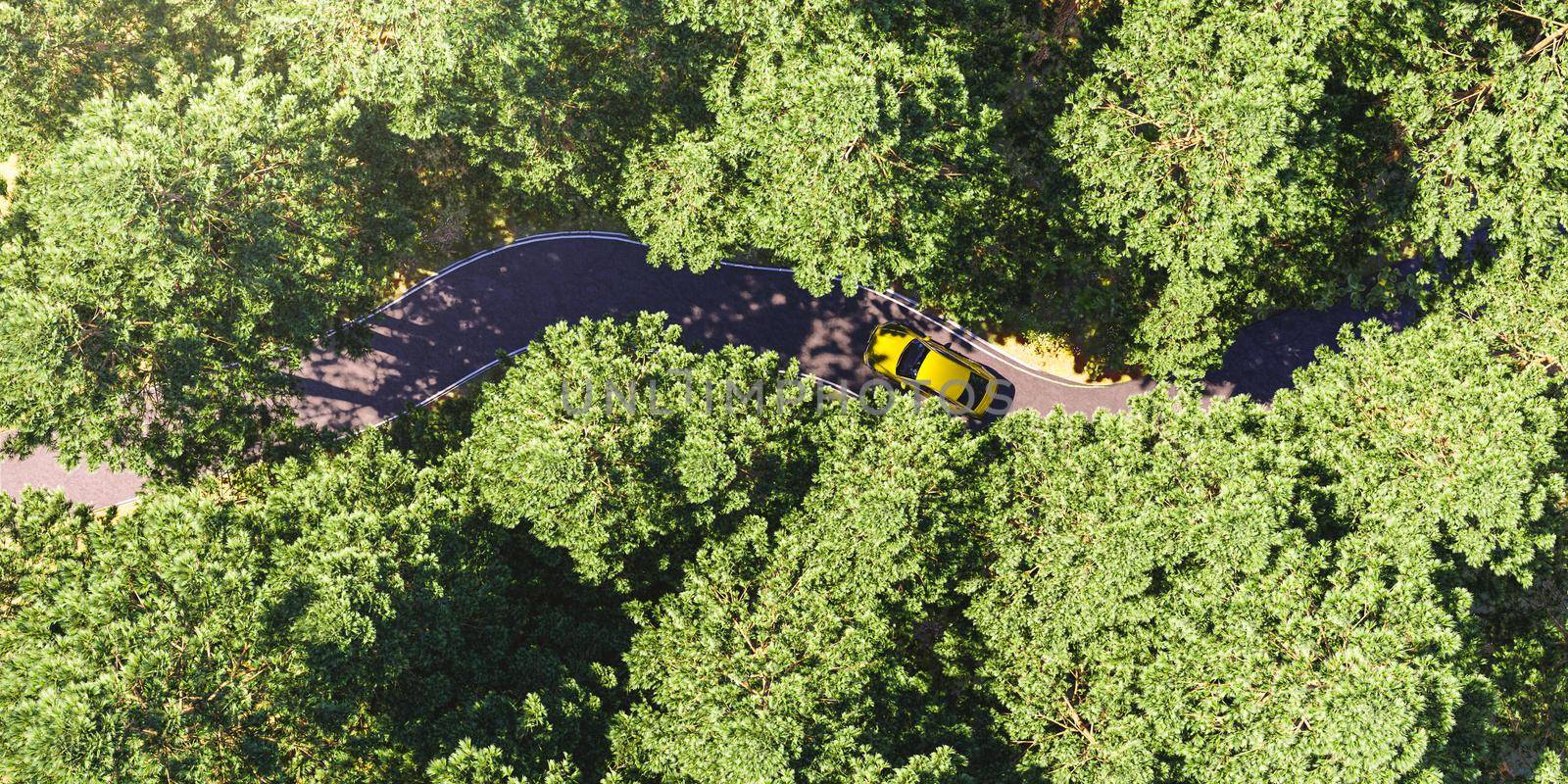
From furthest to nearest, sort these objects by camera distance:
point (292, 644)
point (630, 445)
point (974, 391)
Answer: point (974, 391), point (630, 445), point (292, 644)

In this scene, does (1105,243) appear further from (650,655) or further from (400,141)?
(400,141)

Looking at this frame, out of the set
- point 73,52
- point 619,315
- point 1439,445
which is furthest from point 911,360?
point 73,52

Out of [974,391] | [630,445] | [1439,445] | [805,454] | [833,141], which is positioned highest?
[974,391]

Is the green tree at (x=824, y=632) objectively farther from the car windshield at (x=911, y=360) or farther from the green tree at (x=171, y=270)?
the green tree at (x=171, y=270)

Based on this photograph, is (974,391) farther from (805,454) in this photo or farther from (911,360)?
(805,454)

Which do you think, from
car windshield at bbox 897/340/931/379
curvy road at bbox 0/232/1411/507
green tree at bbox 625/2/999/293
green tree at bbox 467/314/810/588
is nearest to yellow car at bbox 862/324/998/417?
car windshield at bbox 897/340/931/379

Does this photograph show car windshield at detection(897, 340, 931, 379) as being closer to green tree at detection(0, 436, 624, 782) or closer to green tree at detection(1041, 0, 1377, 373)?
green tree at detection(1041, 0, 1377, 373)

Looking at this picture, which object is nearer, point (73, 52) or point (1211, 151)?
point (1211, 151)
